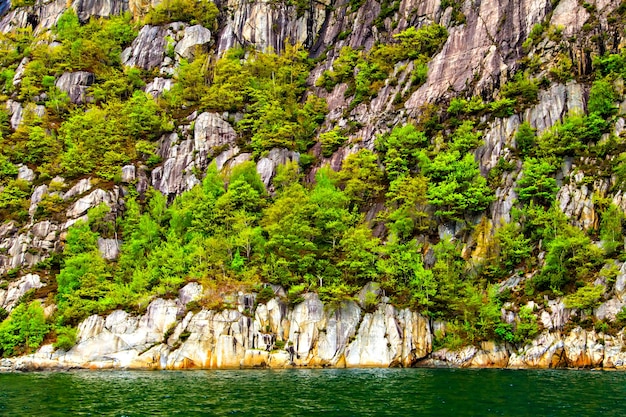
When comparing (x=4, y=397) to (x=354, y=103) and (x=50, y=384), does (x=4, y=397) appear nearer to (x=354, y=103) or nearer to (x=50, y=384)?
(x=50, y=384)

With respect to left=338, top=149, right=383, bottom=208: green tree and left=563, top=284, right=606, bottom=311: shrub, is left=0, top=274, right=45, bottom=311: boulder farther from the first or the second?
left=563, top=284, right=606, bottom=311: shrub

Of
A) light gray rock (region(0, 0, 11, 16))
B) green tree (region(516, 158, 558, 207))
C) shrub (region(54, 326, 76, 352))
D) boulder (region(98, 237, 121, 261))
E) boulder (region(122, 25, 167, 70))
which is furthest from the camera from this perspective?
light gray rock (region(0, 0, 11, 16))

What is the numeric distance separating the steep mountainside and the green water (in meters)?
14.2

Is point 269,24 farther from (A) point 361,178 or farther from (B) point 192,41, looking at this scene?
(A) point 361,178

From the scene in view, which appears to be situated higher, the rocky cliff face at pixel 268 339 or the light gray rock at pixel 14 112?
the light gray rock at pixel 14 112

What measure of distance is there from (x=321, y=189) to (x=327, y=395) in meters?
48.8

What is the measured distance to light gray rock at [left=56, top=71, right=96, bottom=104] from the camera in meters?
113

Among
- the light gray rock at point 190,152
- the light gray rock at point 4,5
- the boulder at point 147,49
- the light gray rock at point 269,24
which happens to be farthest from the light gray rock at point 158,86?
the light gray rock at point 4,5

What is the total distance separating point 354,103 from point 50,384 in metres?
74.1

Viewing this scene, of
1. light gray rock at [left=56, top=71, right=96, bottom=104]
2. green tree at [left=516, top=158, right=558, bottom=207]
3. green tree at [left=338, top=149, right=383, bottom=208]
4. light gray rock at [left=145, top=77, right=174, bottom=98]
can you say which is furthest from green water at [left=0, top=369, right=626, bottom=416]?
light gray rock at [left=56, top=71, right=96, bottom=104]

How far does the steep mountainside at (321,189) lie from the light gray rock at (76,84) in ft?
1.02

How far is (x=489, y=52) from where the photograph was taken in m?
94.4

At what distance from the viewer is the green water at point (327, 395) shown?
29.4 metres

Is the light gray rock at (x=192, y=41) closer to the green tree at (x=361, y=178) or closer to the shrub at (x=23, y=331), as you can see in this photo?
the green tree at (x=361, y=178)
